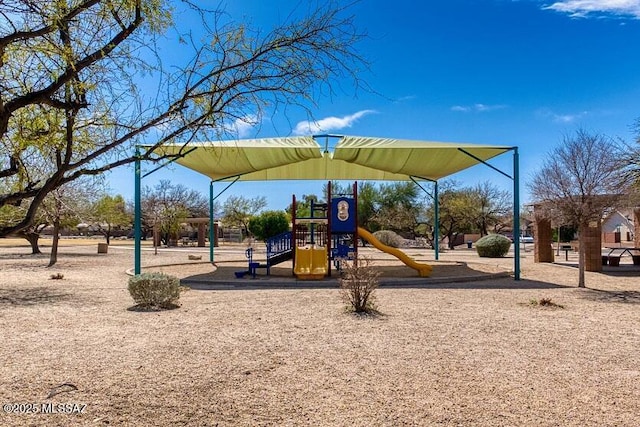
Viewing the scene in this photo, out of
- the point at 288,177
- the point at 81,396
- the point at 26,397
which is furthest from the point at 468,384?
the point at 288,177

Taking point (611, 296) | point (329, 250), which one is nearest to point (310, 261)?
point (329, 250)

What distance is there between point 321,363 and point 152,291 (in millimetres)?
4497

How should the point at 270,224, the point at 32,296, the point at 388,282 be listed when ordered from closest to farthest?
1. the point at 32,296
2. the point at 388,282
3. the point at 270,224

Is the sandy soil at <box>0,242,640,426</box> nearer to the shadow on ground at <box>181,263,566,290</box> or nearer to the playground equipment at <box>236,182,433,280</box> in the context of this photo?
the shadow on ground at <box>181,263,566,290</box>

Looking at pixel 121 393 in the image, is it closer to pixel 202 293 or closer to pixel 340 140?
pixel 202 293

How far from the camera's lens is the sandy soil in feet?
12.1

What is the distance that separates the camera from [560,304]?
8898 mm

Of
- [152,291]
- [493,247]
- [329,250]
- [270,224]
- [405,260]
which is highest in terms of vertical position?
[270,224]

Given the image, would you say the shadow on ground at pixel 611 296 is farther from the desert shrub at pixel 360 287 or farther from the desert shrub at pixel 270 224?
the desert shrub at pixel 270 224

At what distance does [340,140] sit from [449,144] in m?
3.30

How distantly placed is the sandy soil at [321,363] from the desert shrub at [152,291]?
398mm

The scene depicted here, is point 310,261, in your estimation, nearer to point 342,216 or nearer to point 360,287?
point 342,216

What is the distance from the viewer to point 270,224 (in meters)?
37.9

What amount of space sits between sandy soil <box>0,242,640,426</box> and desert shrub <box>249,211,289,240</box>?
28231mm
